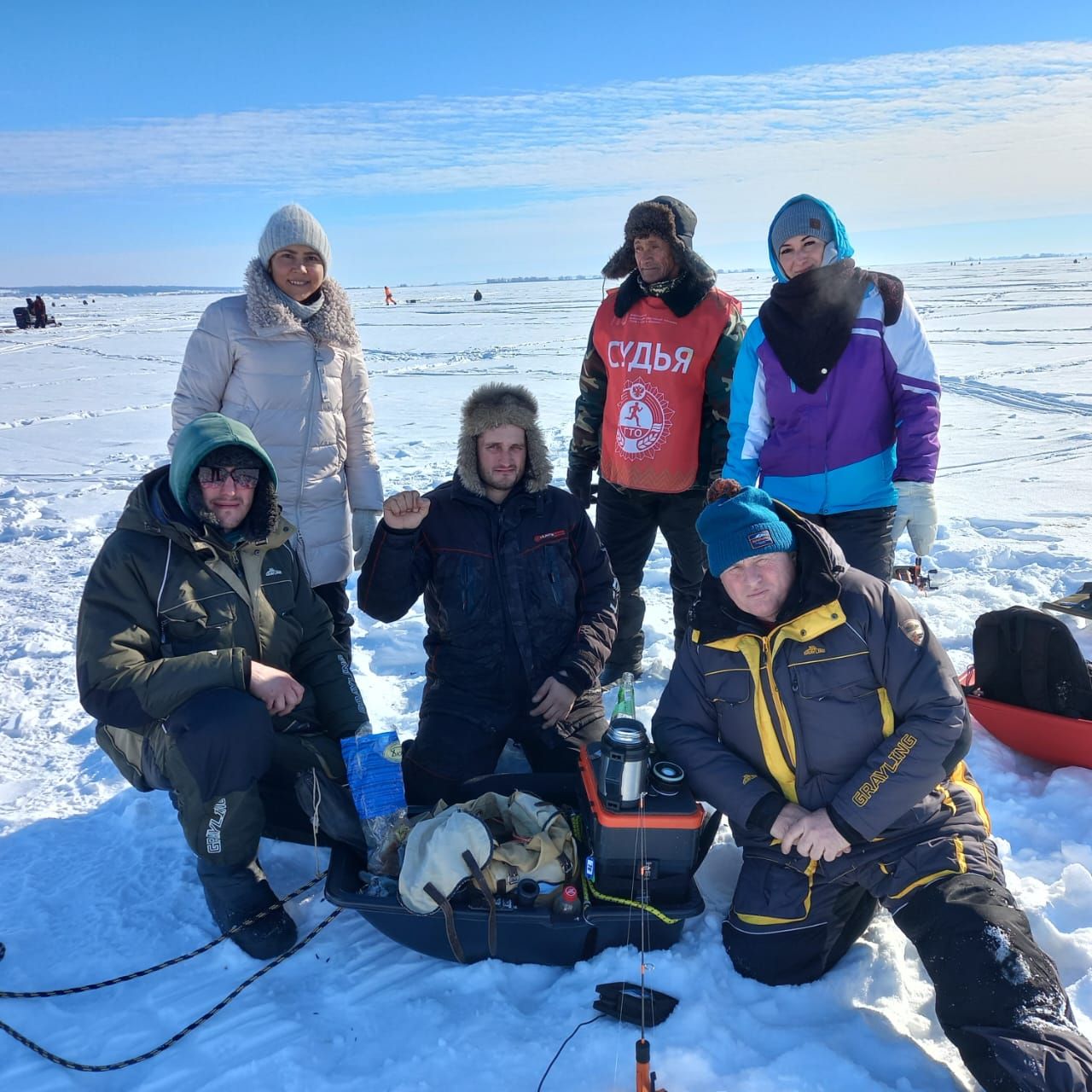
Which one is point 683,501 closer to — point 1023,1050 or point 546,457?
point 546,457

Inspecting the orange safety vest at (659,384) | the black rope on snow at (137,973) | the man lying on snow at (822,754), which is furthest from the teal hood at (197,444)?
the orange safety vest at (659,384)

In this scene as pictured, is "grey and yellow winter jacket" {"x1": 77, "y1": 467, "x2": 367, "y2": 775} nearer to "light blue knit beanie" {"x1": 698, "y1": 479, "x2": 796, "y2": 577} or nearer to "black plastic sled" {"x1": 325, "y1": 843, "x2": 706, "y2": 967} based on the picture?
"black plastic sled" {"x1": 325, "y1": 843, "x2": 706, "y2": 967}

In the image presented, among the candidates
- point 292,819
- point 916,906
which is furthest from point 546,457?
point 916,906

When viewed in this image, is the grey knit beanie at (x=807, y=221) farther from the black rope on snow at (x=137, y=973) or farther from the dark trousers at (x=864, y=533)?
the black rope on snow at (x=137, y=973)

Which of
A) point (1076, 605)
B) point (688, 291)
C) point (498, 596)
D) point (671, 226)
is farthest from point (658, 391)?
point (1076, 605)

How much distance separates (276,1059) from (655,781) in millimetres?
1160

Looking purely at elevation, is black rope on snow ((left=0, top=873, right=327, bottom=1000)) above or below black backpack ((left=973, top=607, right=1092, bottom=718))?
below

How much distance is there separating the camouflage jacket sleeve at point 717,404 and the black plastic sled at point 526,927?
1.87m

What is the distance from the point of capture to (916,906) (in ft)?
6.89

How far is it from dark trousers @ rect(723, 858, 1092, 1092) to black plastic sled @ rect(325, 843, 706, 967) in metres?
0.21

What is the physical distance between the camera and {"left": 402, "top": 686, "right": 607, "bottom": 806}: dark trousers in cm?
288

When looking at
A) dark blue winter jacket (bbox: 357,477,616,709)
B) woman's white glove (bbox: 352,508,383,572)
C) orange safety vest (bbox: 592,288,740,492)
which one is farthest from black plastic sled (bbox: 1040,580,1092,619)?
woman's white glove (bbox: 352,508,383,572)

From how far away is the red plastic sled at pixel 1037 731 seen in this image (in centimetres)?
304

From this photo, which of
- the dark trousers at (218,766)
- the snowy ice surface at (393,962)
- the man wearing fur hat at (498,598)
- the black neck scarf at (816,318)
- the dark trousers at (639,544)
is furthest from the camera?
the dark trousers at (639,544)
